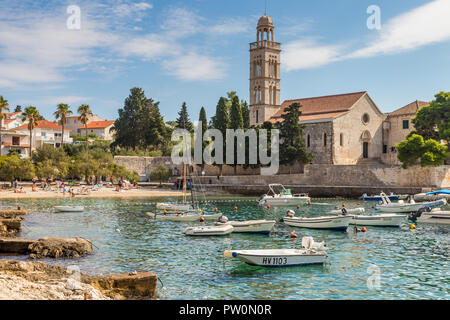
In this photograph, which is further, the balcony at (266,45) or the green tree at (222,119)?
the balcony at (266,45)

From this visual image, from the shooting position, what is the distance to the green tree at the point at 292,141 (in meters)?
62.2

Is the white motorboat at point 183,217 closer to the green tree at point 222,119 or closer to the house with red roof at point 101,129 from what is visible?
the green tree at point 222,119

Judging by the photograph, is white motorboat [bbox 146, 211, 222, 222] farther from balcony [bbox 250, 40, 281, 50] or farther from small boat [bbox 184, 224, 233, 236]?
balcony [bbox 250, 40, 281, 50]

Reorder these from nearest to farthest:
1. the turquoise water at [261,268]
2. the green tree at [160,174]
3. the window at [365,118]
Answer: the turquoise water at [261,268], the window at [365,118], the green tree at [160,174]

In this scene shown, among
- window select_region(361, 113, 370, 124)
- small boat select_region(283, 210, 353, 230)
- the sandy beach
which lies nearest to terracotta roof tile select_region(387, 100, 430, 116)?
window select_region(361, 113, 370, 124)

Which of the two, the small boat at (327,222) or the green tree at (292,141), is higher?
the green tree at (292,141)

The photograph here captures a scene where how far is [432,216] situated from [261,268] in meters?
19.9

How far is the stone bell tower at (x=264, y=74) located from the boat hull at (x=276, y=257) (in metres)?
58.8

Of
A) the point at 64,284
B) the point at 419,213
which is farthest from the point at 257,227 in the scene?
the point at 64,284

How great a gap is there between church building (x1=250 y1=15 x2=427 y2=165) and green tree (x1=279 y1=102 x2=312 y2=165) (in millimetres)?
3081

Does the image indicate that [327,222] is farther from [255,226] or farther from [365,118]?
[365,118]

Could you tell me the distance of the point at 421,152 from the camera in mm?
53406

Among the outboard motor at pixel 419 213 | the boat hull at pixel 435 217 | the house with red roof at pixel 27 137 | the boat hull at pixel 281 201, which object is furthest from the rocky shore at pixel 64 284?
the house with red roof at pixel 27 137
